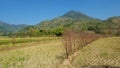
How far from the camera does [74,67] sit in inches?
903

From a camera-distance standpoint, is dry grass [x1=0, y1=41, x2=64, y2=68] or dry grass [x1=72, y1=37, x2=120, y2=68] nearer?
dry grass [x1=0, y1=41, x2=64, y2=68]

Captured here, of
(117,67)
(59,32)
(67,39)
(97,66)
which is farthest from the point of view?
(59,32)

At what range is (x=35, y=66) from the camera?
23.0 m

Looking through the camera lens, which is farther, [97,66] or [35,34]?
[35,34]

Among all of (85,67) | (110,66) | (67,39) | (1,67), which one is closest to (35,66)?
(1,67)

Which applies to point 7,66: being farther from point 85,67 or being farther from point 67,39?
point 67,39

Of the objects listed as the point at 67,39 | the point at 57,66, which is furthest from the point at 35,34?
the point at 57,66

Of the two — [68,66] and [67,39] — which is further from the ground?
[67,39]

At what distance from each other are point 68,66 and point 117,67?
512 cm

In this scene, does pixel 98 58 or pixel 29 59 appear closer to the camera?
pixel 98 58

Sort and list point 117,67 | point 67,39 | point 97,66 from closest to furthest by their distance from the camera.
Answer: point 117,67
point 97,66
point 67,39

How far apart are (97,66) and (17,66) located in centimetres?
819

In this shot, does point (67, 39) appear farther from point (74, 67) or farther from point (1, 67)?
point (1, 67)

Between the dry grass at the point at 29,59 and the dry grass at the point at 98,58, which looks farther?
the dry grass at the point at 98,58
